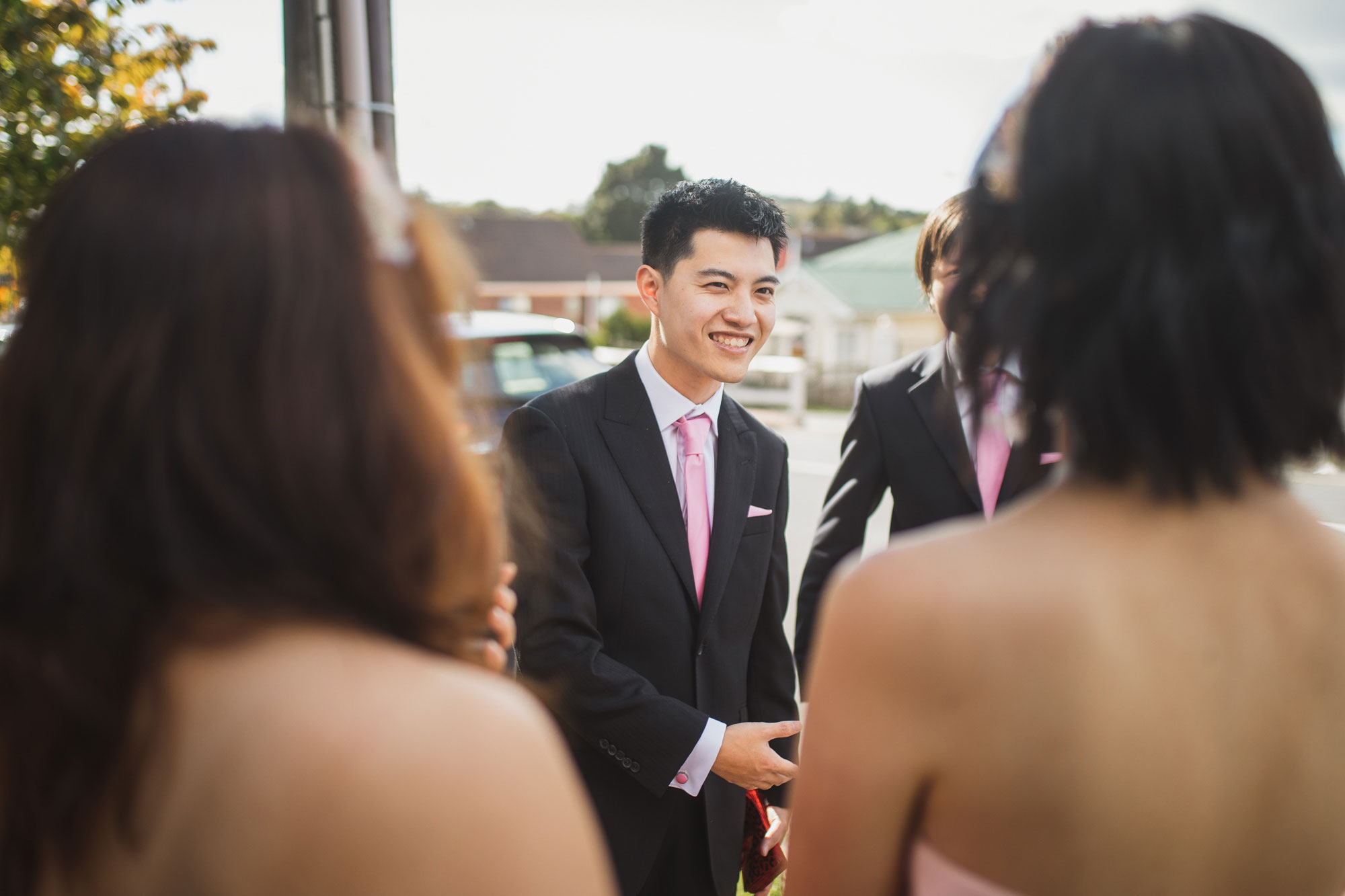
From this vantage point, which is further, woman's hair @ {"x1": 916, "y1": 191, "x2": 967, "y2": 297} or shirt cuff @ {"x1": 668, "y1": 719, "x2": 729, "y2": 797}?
woman's hair @ {"x1": 916, "y1": 191, "x2": 967, "y2": 297}

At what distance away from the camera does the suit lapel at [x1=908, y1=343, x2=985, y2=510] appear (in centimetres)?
249

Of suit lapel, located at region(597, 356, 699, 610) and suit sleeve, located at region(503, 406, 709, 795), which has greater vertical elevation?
suit lapel, located at region(597, 356, 699, 610)

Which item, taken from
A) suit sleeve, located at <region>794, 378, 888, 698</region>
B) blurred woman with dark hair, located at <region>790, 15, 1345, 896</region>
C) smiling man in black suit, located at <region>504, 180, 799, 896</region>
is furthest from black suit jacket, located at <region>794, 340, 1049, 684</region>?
blurred woman with dark hair, located at <region>790, 15, 1345, 896</region>

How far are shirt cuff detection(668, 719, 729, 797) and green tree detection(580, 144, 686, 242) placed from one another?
84.6m

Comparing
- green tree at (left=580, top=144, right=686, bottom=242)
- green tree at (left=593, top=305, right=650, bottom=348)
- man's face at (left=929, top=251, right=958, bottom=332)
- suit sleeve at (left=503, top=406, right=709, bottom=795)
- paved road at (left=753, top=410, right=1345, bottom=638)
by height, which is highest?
green tree at (left=580, top=144, right=686, bottom=242)

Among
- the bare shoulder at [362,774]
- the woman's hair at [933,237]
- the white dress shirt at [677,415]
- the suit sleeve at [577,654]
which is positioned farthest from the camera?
the woman's hair at [933,237]

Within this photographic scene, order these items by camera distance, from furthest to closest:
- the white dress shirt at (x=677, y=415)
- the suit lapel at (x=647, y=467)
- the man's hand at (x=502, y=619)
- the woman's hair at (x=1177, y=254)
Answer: the white dress shirt at (x=677, y=415)
the suit lapel at (x=647, y=467)
the man's hand at (x=502, y=619)
the woman's hair at (x=1177, y=254)

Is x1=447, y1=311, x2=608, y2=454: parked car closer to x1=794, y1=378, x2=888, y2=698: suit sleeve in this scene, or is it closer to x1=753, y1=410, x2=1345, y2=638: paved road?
x1=753, y1=410, x2=1345, y2=638: paved road

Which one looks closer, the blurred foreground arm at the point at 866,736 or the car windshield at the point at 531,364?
the blurred foreground arm at the point at 866,736

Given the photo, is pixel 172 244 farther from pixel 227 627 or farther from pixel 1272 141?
pixel 1272 141

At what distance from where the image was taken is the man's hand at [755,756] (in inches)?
82.0

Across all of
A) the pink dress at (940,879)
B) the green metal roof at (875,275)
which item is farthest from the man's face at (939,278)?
the green metal roof at (875,275)

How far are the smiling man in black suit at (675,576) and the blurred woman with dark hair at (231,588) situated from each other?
50.8 inches

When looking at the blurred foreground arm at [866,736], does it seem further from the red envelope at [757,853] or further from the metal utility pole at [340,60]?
the metal utility pole at [340,60]
